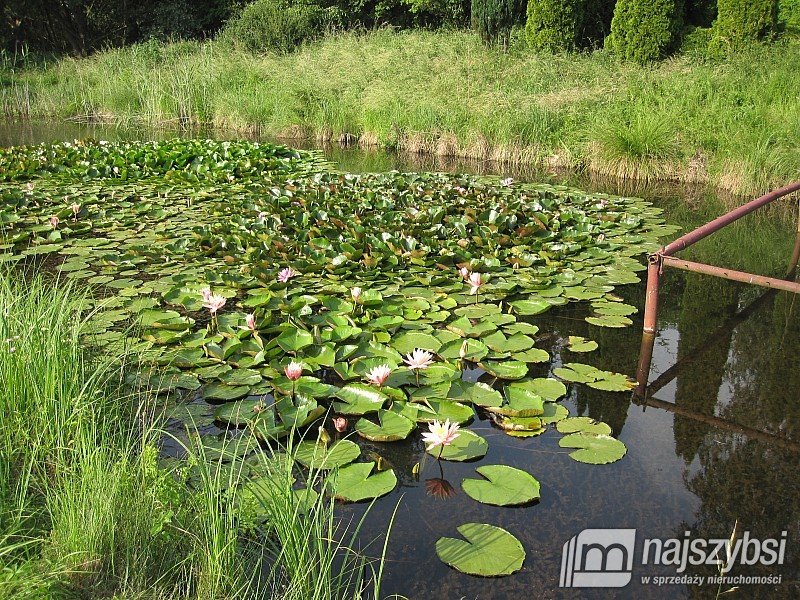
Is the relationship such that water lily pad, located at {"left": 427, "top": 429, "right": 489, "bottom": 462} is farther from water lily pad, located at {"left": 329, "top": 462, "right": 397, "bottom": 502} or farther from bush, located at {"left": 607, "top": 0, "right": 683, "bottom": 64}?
bush, located at {"left": 607, "top": 0, "right": 683, "bottom": 64}

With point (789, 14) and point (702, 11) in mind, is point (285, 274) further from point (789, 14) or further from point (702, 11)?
point (702, 11)

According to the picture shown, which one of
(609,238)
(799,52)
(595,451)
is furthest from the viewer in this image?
(799,52)

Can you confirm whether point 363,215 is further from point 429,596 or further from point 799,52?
point 799,52

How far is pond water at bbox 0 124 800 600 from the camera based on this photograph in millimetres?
1842

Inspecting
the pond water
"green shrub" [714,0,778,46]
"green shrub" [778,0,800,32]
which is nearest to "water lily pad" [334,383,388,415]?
the pond water

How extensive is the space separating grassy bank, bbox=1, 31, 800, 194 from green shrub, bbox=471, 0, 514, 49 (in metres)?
0.48

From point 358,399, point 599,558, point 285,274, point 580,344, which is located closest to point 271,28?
point 285,274

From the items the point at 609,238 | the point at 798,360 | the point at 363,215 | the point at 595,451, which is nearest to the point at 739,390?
the point at 798,360

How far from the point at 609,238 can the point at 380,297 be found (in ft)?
7.61

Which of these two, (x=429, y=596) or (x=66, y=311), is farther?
(x=66, y=311)

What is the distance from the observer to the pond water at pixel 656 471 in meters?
1.84

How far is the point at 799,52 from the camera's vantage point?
30.9 ft

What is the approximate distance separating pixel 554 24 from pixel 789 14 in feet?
14.1

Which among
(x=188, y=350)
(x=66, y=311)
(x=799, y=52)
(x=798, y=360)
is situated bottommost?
(x=798, y=360)
